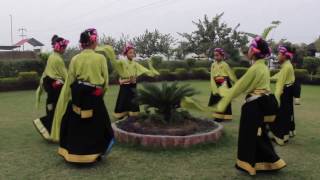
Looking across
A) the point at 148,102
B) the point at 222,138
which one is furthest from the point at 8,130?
the point at 222,138

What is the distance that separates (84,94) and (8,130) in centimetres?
329

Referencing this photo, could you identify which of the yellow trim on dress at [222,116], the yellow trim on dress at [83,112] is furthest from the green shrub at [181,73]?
the yellow trim on dress at [83,112]

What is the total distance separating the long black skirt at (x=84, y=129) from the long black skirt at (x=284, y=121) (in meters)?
2.86

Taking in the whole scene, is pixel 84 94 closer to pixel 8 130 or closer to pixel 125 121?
pixel 125 121

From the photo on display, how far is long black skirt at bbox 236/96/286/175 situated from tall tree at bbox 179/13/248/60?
25.6 m

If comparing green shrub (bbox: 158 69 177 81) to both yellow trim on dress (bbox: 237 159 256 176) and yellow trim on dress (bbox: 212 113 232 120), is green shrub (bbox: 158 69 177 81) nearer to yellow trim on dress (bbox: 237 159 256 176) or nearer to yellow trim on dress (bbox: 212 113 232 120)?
yellow trim on dress (bbox: 212 113 232 120)

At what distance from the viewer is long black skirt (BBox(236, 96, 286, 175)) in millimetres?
5250

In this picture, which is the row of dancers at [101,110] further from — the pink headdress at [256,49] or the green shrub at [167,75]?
the green shrub at [167,75]

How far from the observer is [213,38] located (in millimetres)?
32125

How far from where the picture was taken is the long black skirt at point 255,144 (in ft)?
17.2

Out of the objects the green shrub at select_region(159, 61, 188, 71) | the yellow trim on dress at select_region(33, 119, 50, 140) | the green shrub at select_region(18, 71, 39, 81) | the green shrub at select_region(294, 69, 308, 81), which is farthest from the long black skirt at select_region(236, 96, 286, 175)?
the green shrub at select_region(159, 61, 188, 71)

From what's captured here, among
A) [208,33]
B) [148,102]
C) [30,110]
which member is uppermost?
[208,33]

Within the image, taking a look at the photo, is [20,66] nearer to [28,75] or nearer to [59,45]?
[28,75]

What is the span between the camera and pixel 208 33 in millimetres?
32000
